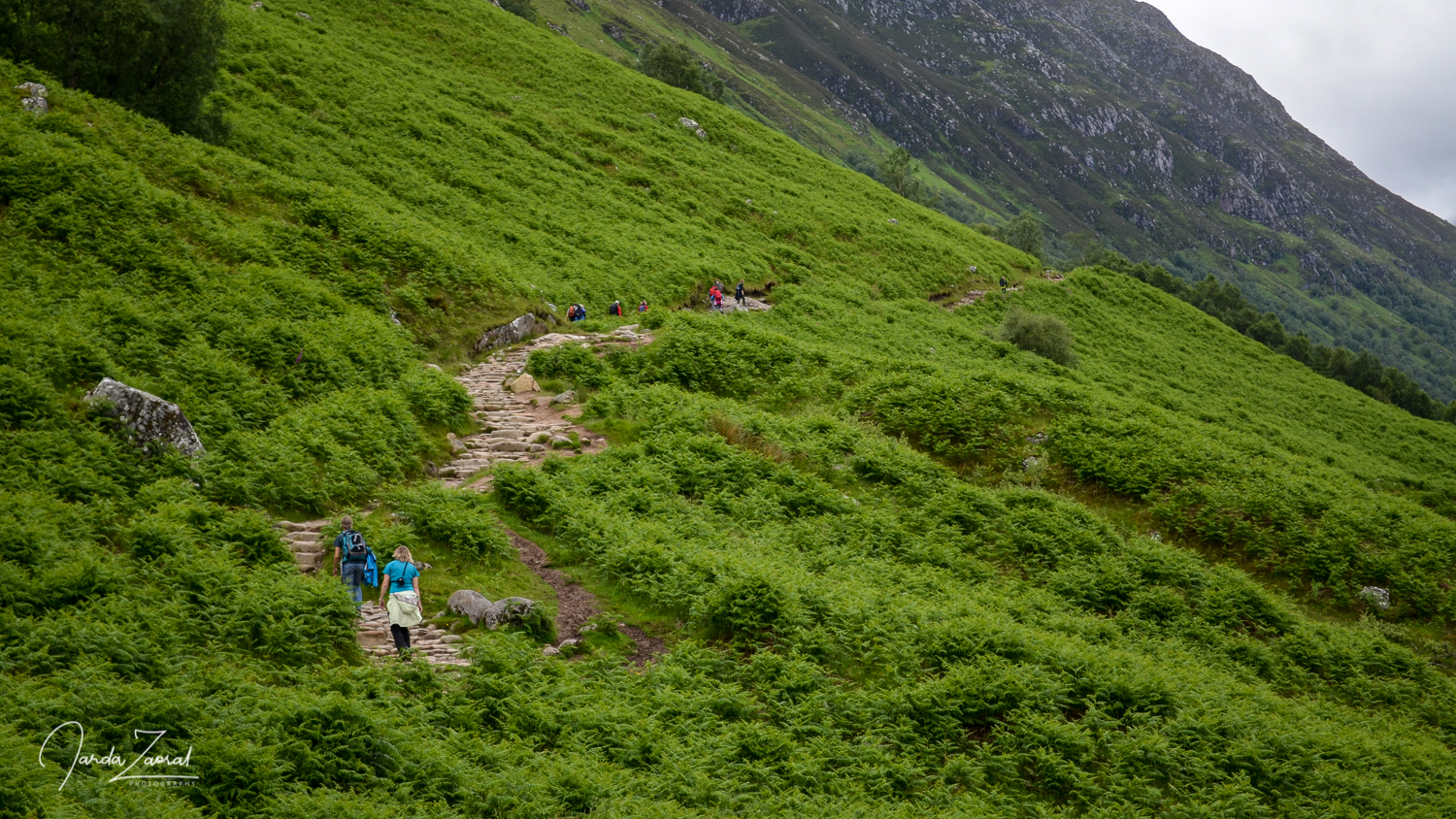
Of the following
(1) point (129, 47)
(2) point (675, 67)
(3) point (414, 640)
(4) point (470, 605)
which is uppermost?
(2) point (675, 67)

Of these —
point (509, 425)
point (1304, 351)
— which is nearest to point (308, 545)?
point (509, 425)

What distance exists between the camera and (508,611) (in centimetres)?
1273

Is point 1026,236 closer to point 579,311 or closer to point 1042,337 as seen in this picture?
point 1042,337

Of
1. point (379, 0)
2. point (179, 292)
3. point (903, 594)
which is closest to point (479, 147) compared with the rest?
point (379, 0)

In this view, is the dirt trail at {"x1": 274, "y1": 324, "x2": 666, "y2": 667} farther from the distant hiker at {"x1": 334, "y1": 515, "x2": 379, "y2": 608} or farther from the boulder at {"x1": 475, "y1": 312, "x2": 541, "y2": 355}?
the boulder at {"x1": 475, "y1": 312, "x2": 541, "y2": 355}

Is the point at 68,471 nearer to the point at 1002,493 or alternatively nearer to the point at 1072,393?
the point at 1002,493

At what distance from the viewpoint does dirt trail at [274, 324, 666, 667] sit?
12.2m

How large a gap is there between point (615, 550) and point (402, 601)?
4.52 meters

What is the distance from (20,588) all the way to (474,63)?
52.7m

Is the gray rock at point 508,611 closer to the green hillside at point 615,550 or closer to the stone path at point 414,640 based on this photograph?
the green hillside at point 615,550

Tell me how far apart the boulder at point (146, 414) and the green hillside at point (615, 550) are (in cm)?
32

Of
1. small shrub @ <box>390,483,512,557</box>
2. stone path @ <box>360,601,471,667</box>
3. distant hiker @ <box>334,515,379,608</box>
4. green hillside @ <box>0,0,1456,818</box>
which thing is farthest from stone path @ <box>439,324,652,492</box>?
stone path @ <box>360,601,471,667</box>

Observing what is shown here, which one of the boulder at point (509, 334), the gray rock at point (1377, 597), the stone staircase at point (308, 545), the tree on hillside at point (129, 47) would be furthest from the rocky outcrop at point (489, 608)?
the tree on hillside at point (129, 47)

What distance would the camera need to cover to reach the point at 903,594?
1534 centimetres
